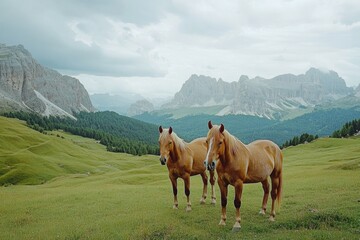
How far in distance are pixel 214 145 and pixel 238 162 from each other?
6.59 ft

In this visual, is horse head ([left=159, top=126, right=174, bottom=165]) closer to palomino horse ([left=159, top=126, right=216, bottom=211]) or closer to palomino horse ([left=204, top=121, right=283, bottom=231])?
palomino horse ([left=159, top=126, right=216, bottom=211])

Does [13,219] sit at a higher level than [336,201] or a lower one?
lower

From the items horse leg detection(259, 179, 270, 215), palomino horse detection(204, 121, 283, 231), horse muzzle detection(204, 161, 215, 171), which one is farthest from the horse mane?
horse leg detection(259, 179, 270, 215)

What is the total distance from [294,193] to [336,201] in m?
5.63

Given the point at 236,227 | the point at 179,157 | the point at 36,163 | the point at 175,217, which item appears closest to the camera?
the point at 236,227

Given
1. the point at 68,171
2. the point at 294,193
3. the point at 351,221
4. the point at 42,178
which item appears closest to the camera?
the point at 351,221

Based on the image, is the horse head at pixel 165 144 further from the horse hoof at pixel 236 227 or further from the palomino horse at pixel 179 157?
the horse hoof at pixel 236 227

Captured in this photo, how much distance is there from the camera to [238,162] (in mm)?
16875

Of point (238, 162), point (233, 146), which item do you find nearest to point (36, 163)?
point (233, 146)

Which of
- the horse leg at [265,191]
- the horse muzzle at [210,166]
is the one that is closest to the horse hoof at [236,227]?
the horse leg at [265,191]

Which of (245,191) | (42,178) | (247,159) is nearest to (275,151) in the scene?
(247,159)

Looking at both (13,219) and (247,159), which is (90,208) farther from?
(247,159)

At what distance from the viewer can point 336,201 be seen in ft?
72.0

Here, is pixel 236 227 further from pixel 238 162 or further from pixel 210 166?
pixel 210 166
